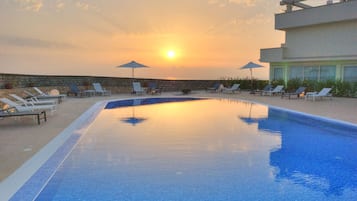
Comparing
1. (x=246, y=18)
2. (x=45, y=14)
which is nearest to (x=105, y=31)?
(x=45, y=14)

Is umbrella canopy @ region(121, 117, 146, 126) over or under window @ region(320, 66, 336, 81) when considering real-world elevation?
under

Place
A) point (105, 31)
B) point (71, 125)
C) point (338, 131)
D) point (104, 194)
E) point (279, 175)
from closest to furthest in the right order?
point (104, 194) → point (279, 175) → point (71, 125) → point (338, 131) → point (105, 31)

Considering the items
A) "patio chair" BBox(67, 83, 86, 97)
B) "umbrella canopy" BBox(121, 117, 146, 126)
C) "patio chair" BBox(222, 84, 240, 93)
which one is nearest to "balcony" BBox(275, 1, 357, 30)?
"patio chair" BBox(222, 84, 240, 93)

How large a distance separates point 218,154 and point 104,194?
106 inches

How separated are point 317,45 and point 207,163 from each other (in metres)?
18.0

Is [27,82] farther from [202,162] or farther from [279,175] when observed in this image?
[279,175]

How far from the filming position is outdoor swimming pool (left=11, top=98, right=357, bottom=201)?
169 inches

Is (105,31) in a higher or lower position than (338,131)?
higher

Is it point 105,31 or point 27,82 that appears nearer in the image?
point 27,82

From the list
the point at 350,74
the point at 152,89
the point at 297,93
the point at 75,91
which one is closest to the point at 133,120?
the point at 75,91

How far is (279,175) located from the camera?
16.6ft

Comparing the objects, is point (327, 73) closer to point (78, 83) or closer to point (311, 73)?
point (311, 73)

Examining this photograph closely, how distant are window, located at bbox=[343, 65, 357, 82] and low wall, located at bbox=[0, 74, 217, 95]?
10208mm

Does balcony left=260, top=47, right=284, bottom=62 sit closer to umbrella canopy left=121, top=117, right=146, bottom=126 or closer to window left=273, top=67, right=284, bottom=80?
window left=273, top=67, right=284, bottom=80
